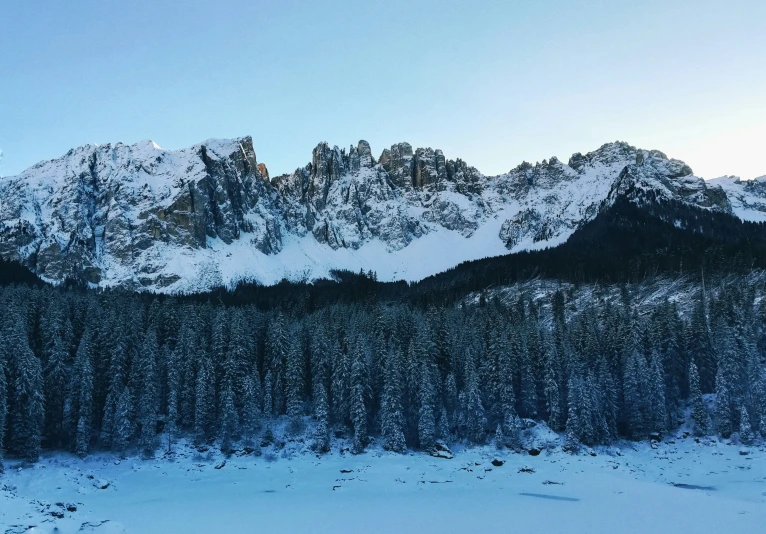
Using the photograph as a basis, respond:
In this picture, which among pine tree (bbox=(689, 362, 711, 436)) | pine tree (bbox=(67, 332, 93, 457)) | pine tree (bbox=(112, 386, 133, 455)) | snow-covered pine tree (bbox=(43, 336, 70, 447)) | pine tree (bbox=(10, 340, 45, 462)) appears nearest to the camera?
pine tree (bbox=(10, 340, 45, 462))

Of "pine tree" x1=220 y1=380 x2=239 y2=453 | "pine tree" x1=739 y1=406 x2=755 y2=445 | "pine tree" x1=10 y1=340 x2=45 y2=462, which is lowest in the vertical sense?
"pine tree" x1=739 y1=406 x2=755 y2=445

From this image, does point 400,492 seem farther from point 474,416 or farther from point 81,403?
point 81,403

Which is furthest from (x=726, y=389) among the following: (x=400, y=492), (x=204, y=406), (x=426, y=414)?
(x=204, y=406)

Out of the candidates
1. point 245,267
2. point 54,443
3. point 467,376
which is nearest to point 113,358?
point 54,443

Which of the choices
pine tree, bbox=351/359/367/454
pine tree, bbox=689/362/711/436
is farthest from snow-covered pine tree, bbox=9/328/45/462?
pine tree, bbox=689/362/711/436

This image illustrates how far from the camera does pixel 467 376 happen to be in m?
66.6

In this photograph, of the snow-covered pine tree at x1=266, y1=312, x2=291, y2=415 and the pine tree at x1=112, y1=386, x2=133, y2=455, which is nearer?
the pine tree at x1=112, y1=386, x2=133, y2=455

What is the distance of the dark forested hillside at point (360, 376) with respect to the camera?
5559 cm

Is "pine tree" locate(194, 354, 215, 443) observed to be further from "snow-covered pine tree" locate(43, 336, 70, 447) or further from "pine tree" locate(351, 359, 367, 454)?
"pine tree" locate(351, 359, 367, 454)

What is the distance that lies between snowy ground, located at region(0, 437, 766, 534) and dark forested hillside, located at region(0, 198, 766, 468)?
3.68 m

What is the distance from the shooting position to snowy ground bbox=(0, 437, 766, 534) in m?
34.3

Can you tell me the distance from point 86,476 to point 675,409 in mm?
64524

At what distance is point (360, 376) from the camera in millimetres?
63188

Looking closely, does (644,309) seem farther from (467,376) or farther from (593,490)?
(593,490)
